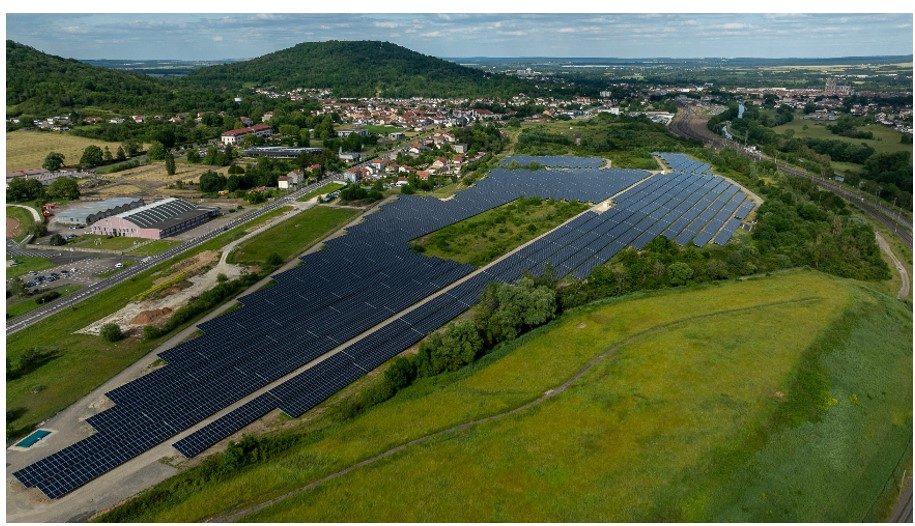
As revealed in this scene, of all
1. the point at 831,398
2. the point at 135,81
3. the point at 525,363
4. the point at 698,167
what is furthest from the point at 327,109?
the point at 831,398

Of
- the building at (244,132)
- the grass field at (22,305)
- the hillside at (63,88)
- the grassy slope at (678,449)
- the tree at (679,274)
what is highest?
the hillside at (63,88)

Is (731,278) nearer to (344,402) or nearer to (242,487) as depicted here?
(344,402)

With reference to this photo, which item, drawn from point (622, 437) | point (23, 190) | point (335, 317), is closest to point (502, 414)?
point (622, 437)

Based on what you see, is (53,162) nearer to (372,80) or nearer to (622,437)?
(622,437)

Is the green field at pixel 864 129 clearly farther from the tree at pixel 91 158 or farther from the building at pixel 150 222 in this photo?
the tree at pixel 91 158

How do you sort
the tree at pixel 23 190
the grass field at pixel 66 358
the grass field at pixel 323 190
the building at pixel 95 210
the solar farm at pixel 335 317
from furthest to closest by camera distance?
1. the grass field at pixel 323 190
2. the tree at pixel 23 190
3. the building at pixel 95 210
4. the grass field at pixel 66 358
5. the solar farm at pixel 335 317

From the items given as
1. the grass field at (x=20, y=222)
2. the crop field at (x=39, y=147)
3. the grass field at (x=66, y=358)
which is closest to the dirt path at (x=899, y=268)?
the grass field at (x=66, y=358)

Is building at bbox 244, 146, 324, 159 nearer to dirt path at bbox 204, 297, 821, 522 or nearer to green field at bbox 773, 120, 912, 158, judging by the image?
dirt path at bbox 204, 297, 821, 522
